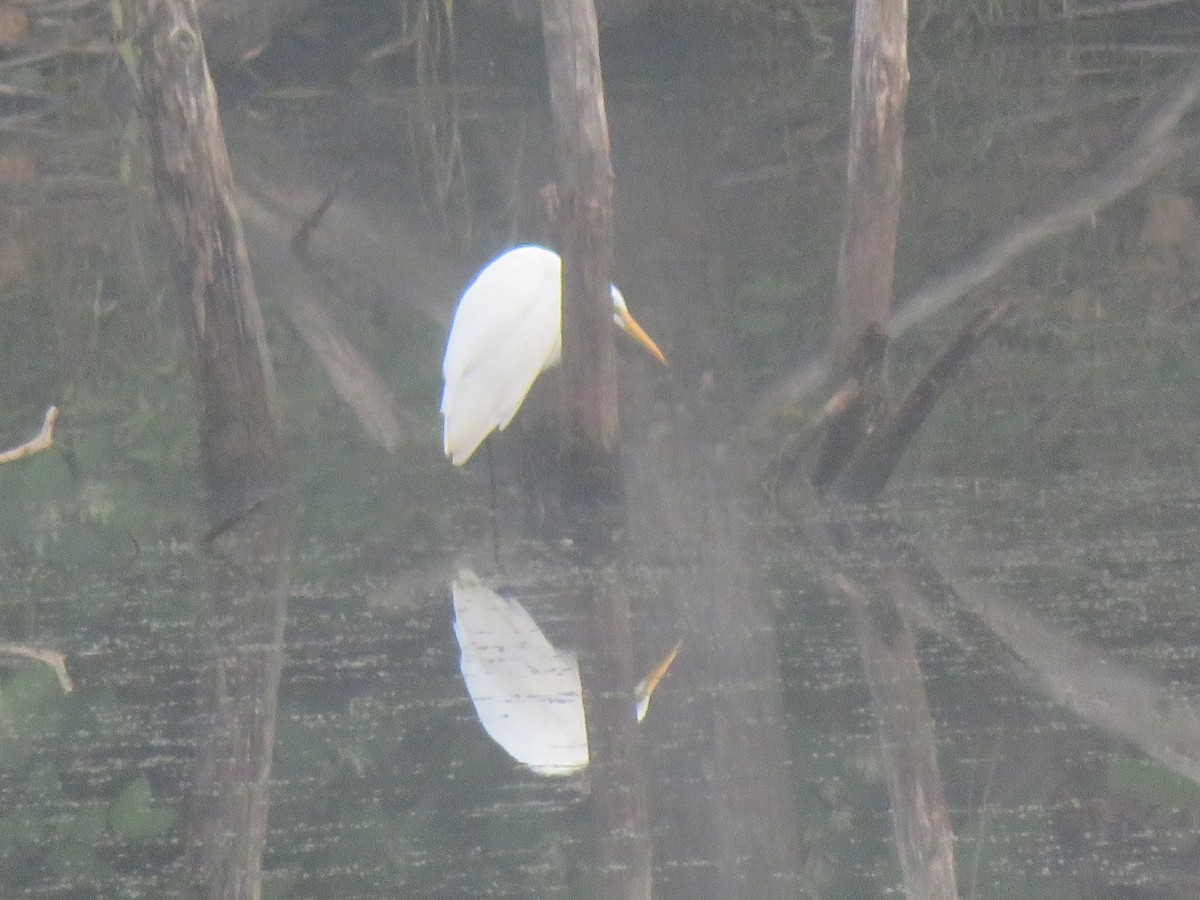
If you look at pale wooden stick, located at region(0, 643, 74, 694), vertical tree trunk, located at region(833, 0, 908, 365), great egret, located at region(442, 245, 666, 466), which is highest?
vertical tree trunk, located at region(833, 0, 908, 365)

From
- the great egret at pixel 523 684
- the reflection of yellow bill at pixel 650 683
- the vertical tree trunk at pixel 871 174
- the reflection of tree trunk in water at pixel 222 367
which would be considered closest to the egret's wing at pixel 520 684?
the great egret at pixel 523 684

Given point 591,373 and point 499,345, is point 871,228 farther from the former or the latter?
point 499,345

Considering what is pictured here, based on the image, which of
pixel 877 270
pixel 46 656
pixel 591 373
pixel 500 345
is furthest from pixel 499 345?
pixel 46 656

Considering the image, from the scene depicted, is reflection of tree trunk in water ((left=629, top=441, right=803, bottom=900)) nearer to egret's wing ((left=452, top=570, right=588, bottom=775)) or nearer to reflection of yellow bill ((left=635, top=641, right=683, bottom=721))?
reflection of yellow bill ((left=635, top=641, right=683, bottom=721))

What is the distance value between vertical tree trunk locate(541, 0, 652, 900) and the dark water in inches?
3.1

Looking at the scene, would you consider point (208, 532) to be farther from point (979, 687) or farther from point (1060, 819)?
point (1060, 819)

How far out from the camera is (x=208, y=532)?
5512 millimetres

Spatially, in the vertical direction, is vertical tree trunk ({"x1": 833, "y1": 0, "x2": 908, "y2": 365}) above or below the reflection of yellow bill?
above

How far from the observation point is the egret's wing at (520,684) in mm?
3957

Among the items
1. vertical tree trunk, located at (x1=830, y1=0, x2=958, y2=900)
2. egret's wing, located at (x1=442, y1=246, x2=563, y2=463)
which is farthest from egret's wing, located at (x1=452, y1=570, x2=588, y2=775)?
egret's wing, located at (x1=442, y1=246, x2=563, y2=463)

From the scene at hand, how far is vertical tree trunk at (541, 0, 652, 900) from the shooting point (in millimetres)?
4254

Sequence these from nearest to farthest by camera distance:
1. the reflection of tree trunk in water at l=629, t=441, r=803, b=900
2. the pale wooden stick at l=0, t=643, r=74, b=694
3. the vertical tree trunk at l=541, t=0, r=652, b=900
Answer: the reflection of tree trunk in water at l=629, t=441, r=803, b=900, the vertical tree trunk at l=541, t=0, r=652, b=900, the pale wooden stick at l=0, t=643, r=74, b=694

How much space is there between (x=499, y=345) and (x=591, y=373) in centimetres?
65

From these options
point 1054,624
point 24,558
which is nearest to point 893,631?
point 1054,624
